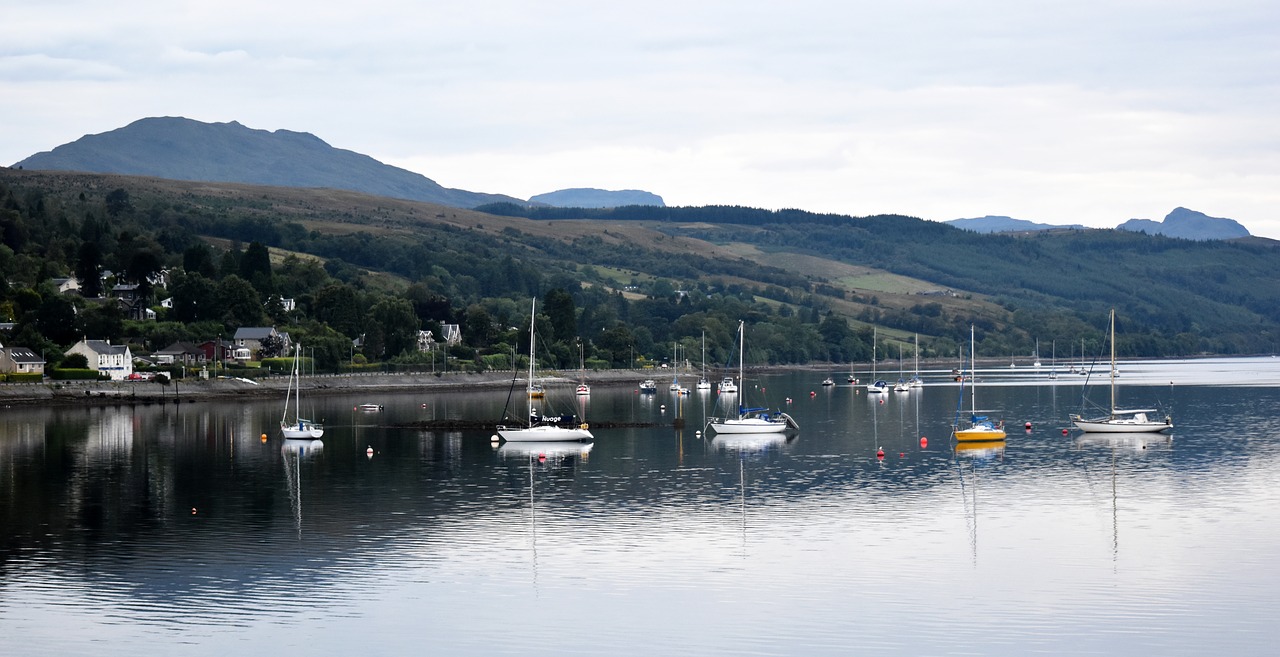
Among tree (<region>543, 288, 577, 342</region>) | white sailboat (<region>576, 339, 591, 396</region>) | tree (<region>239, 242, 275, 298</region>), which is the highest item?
tree (<region>239, 242, 275, 298</region>)

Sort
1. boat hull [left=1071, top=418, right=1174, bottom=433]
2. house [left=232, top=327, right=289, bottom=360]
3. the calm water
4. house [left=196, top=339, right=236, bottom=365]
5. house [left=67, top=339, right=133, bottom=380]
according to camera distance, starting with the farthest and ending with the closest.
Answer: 1. house [left=232, top=327, right=289, bottom=360]
2. house [left=196, top=339, right=236, bottom=365]
3. house [left=67, top=339, right=133, bottom=380]
4. boat hull [left=1071, top=418, right=1174, bottom=433]
5. the calm water

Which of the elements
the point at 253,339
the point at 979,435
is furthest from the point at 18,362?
the point at 979,435

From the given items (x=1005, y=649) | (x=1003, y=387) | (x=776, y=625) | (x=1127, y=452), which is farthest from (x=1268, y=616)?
(x=1003, y=387)

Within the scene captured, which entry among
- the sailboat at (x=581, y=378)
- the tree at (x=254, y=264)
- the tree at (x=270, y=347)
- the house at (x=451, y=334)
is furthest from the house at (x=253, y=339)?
the house at (x=451, y=334)

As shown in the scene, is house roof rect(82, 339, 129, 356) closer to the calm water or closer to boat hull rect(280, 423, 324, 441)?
boat hull rect(280, 423, 324, 441)

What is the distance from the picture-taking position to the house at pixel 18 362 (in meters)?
121

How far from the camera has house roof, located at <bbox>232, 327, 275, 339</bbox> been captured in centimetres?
15312

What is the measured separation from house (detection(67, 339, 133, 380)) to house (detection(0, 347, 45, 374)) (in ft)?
18.6

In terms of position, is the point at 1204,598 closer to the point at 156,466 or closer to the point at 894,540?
the point at 894,540

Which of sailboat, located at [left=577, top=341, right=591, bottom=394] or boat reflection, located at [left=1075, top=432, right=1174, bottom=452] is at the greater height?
sailboat, located at [left=577, top=341, right=591, bottom=394]

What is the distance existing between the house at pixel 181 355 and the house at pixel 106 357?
7.14 m

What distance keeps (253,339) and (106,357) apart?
937 inches

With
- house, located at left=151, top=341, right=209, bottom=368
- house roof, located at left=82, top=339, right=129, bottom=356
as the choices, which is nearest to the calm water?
house roof, located at left=82, top=339, right=129, bottom=356

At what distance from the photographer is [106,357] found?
130875mm
